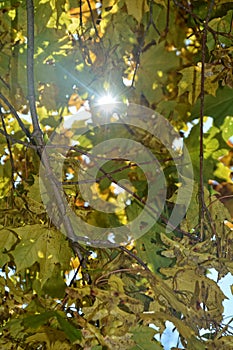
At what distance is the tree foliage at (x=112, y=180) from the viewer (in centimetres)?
77

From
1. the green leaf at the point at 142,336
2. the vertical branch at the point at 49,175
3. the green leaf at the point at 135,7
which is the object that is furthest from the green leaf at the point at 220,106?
the green leaf at the point at 142,336

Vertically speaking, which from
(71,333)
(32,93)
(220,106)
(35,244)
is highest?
(220,106)

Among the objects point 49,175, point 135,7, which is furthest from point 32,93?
point 135,7

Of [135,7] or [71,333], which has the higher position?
[135,7]

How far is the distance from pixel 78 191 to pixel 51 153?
8cm

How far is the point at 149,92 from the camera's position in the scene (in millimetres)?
1576

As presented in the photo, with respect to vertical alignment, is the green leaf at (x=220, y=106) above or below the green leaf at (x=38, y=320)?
above

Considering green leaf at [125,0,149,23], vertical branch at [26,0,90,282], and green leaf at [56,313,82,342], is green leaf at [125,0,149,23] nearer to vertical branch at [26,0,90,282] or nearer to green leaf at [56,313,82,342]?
vertical branch at [26,0,90,282]

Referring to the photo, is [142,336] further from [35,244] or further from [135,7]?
[135,7]

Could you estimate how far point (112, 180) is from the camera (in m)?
0.97

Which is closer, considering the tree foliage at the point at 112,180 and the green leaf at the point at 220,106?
the tree foliage at the point at 112,180

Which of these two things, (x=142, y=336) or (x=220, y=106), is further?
(x=220, y=106)

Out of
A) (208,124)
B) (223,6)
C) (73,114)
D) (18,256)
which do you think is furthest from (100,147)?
(18,256)

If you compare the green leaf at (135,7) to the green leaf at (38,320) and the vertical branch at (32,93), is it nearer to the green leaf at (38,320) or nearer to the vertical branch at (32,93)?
the vertical branch at (32,93)
